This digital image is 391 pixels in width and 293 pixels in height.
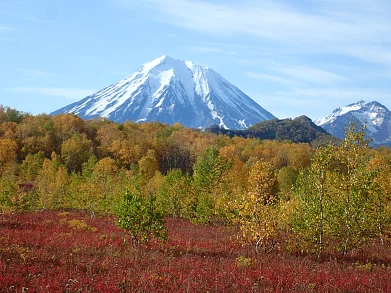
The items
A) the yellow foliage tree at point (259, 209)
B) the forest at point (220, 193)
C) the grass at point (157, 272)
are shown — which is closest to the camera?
the grass at point (157, 272)

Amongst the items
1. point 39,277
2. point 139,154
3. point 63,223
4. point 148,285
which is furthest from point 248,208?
point 139,154

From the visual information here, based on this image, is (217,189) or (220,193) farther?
(217,189)

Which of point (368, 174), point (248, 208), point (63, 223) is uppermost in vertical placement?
point (368, 174)

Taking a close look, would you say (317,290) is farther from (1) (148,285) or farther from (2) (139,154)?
(2) (139,154)

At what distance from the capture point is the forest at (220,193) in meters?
20.3

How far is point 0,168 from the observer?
8025cm

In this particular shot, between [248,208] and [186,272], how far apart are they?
684 cm

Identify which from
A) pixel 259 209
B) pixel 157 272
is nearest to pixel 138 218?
pixel 157 272

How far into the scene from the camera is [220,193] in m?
→ 47.8

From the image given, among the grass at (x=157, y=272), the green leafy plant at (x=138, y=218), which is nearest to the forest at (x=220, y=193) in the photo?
the green leafy plant at (x=138, y=218)

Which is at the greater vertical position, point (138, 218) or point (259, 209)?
point (259, 209)

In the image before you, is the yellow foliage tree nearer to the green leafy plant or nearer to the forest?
the forest

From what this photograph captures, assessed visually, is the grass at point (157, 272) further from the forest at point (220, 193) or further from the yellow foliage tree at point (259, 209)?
the forest at point (220, 193)

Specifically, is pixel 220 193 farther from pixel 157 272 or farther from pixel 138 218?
pixel 157 272
